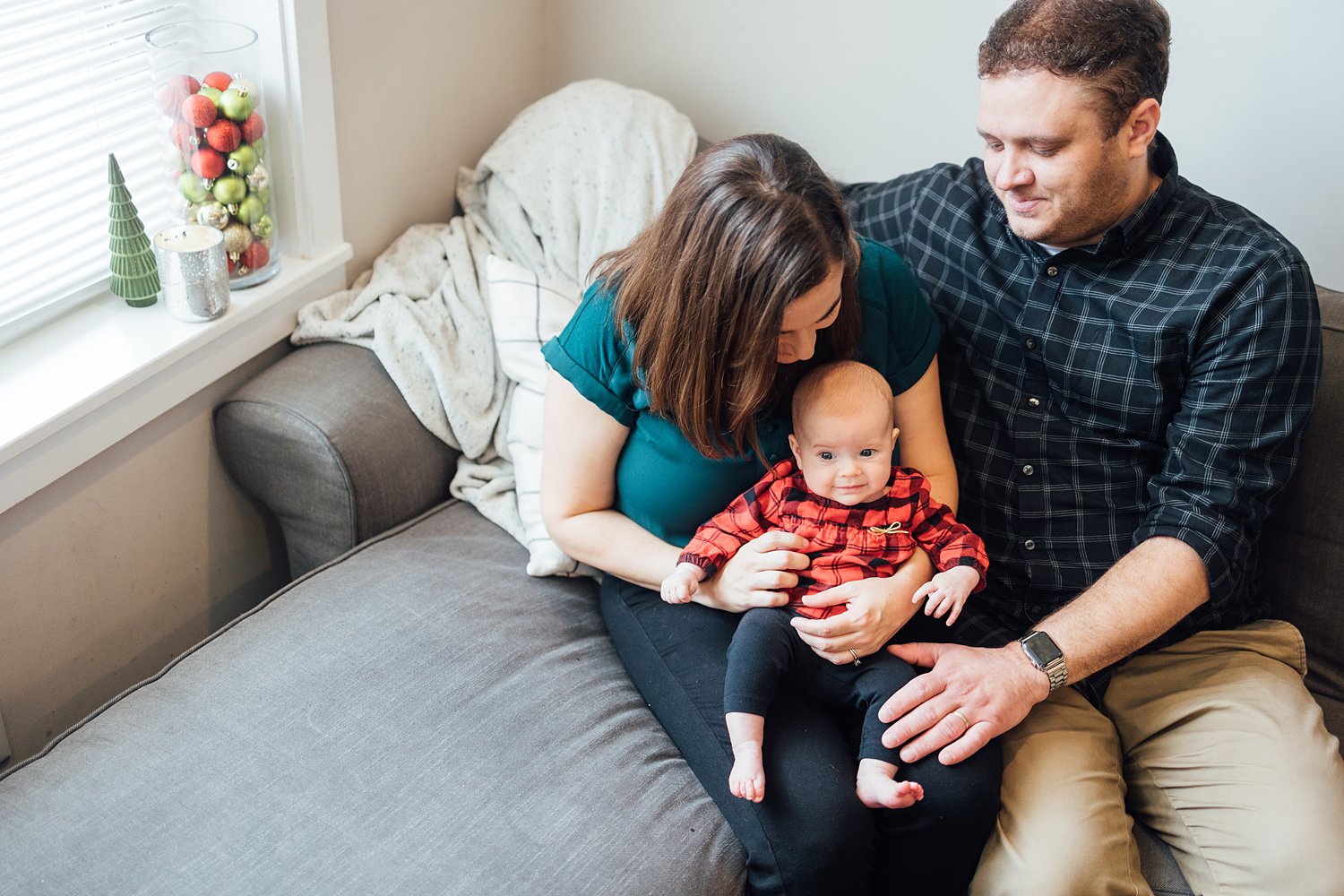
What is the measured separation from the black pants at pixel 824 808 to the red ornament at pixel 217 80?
1078 mm

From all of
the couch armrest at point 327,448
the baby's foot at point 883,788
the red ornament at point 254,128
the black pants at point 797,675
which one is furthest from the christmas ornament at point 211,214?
the baby's foot at point 883,788

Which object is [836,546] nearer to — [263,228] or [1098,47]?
[1098,47]

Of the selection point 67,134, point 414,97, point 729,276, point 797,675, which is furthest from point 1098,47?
point 67,134

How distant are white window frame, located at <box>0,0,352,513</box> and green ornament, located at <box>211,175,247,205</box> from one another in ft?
0.38

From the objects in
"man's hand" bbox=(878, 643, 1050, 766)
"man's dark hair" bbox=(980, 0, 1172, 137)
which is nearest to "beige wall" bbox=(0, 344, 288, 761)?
"man's hand" bbox=(878, 643, 1050, 766)

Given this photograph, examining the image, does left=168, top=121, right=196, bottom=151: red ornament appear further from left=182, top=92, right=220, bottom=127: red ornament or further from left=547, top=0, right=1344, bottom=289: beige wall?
left=547, top=0, right=1344, bottom=289: beige wall

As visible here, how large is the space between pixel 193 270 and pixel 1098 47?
1266 mm

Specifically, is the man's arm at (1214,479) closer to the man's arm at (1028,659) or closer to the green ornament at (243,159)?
the man's arm at (1028,659)

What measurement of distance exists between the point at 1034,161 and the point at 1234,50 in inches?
24.8

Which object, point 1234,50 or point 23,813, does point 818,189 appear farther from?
point 23,813

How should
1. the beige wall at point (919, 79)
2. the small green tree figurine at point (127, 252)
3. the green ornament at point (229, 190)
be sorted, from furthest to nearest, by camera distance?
the beige wall at point (919, 79)
the green ornament at point (229, 190)
the small green tree figurine at point (127, 252)

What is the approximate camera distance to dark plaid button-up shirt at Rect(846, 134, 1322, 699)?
151 cm

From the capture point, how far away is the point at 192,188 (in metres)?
1.68

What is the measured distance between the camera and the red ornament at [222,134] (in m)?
1.64
